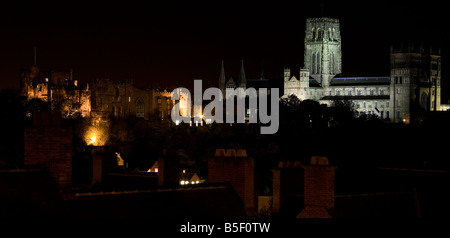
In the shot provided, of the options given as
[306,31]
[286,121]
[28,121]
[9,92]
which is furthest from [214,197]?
[306,31]

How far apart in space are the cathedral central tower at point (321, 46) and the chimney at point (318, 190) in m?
157

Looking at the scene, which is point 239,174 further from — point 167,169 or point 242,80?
point 242,80

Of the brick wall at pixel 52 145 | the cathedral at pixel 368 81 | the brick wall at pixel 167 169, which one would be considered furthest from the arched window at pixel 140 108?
the brick wall at pixel 52 145

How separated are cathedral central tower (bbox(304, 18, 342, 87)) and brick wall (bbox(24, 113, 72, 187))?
161 m

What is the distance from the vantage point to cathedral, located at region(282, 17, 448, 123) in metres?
165

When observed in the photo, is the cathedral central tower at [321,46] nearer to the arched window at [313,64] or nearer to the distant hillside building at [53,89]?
the arched window at [313,64]

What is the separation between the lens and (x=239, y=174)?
2100 cm

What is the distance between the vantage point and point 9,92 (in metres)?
96.4

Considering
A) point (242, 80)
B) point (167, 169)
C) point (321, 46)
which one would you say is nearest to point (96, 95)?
point (242, 80)

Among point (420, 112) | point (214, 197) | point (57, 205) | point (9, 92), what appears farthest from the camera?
point (420, 112)
